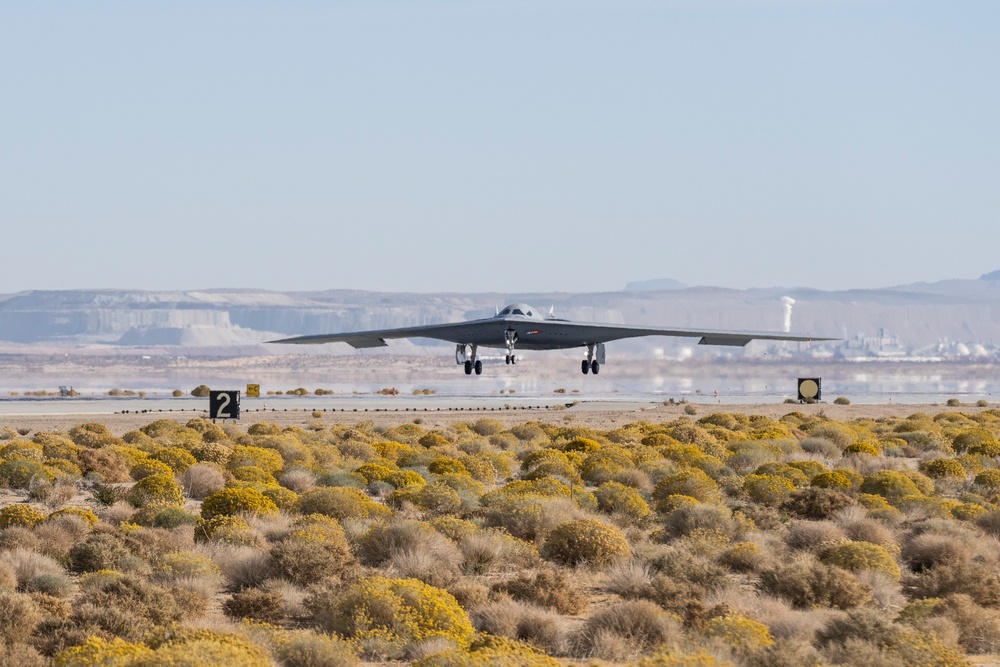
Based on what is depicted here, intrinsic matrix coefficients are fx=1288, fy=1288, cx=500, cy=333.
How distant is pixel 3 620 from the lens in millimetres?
15602

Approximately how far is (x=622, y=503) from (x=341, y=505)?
20.3ft

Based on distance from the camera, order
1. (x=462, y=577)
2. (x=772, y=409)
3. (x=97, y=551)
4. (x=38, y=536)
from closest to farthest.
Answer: (x=462, y=577) < (x=97, y=551) < (x=38, y=536) < (x=772, y=409)

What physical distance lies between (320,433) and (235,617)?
39.2 m

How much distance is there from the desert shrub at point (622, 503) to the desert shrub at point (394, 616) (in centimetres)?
1139

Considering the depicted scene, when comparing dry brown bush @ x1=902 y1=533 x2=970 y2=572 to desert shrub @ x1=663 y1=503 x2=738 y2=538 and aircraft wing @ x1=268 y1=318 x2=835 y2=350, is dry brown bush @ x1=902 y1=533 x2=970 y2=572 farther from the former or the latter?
aircraft wing @ x1=268 y1=318 x2=835 y2=350

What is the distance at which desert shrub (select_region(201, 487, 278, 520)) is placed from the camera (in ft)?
84.6

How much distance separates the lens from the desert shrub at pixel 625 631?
50.2 feet

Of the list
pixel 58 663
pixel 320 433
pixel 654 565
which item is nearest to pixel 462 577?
pixel 654 565

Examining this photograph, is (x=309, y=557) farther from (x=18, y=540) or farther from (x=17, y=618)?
(x=18, y=540)

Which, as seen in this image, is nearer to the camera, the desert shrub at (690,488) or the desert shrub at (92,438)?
the desert shrub at (690,488)

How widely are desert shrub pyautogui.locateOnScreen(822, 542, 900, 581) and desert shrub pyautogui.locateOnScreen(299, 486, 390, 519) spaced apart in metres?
9.45

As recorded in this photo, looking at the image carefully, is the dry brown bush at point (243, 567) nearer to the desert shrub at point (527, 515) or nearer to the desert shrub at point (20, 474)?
the desert shrub at point (527, 515)

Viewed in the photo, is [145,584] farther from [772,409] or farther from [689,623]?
[772,409]

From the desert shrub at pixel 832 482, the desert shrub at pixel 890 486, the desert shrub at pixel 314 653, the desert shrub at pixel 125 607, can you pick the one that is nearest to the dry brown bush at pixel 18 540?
the desert shrub at pixel 125 607
